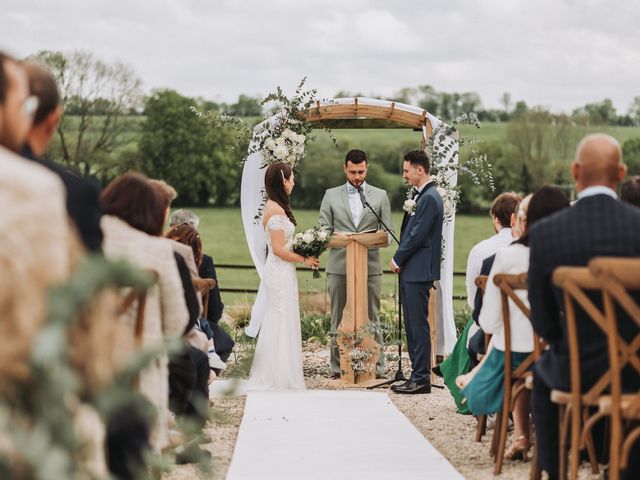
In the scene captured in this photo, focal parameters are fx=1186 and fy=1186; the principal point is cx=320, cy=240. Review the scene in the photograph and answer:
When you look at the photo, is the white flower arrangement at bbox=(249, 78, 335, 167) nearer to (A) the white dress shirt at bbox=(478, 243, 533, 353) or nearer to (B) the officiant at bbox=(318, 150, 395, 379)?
(B) the officiant at bbox=(318, 150, 395, 379)

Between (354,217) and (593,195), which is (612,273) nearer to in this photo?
(593,195)

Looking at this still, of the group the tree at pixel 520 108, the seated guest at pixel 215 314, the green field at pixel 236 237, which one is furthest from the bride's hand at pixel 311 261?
the tree at pixel 520 108

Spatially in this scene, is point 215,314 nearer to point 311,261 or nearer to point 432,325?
point 311,261

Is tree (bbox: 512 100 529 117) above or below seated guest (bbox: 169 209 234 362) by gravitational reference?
above

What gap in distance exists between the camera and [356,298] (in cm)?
1127

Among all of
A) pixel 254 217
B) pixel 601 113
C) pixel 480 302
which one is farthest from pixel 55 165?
pixel 601 113

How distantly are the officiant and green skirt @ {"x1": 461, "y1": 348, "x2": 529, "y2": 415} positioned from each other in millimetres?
4672

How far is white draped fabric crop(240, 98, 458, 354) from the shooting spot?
11.8 m

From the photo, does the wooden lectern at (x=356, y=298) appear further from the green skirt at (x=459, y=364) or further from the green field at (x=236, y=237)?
the green field at (x=236, y=237)

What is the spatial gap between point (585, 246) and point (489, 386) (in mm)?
2155

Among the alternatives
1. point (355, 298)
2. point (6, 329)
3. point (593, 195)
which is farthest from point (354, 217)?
point (6, 329)

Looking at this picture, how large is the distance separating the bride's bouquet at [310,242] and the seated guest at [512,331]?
12.9 ft

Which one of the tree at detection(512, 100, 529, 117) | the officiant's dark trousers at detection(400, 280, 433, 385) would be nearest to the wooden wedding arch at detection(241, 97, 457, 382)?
the officiant's dark trousers at detection(400, 280, 433, 385)

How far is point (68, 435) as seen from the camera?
4.53 ft
